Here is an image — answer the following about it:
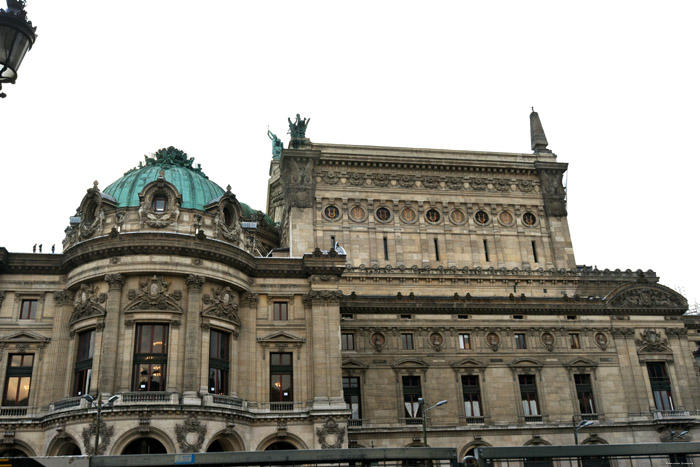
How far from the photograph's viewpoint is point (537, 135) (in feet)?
263

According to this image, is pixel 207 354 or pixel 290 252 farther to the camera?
pixel 290 252

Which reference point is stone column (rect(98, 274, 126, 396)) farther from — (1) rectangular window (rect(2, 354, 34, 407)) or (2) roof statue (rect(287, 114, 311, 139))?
(2) roof statue (rect(287, 114, 311, 139))

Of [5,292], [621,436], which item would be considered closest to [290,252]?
[5,292]

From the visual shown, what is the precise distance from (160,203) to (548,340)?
37.2 m

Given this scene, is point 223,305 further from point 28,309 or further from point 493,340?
point 493,340

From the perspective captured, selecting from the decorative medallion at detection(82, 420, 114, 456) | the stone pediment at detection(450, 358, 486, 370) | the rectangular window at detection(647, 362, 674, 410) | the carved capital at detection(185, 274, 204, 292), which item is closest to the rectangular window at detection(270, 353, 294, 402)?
the carved capital at detection(185, 274, 204, 292)

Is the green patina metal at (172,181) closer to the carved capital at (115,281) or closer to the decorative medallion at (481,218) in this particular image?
the carved capital at (115,281)

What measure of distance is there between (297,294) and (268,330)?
3.52m

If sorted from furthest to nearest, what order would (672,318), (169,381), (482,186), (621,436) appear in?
(482,186) → (672,318) → (621,436) → (169,381)

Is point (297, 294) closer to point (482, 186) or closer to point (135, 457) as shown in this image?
point (135, 457)

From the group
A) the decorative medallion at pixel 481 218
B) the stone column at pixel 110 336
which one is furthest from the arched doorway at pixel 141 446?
the decorative medallion at pixel 481 218

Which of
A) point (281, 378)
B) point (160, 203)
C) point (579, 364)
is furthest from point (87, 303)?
point (579, 364)

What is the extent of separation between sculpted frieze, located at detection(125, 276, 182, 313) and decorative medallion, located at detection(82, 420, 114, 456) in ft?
25.6

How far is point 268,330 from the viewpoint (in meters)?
49.4
